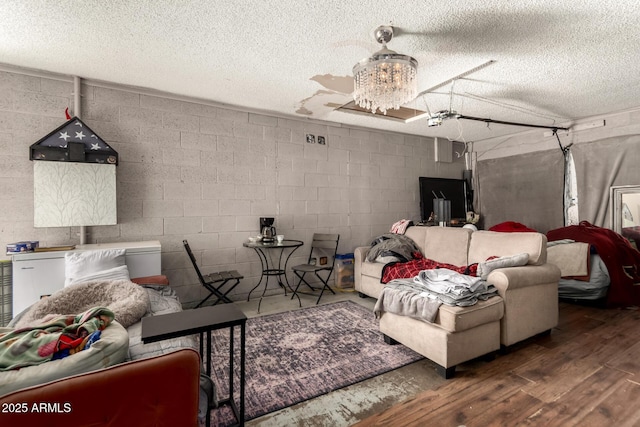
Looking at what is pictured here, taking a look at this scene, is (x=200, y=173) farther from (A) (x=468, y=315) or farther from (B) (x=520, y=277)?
(B) (x=520, y=277)

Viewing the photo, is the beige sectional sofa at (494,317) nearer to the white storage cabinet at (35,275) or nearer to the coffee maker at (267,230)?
the coffee maker at (267,230)

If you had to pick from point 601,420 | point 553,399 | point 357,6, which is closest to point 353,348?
point 553,399

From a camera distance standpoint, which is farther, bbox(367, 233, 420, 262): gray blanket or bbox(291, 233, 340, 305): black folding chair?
bbox(291, 233, 340, 305): black folding chair

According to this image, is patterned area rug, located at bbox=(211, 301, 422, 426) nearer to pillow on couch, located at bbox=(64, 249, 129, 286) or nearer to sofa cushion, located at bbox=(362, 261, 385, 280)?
sofa cushion, located at bbox=(362, 261, 385, 280)

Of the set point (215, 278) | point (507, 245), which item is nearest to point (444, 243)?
point (507, 245)

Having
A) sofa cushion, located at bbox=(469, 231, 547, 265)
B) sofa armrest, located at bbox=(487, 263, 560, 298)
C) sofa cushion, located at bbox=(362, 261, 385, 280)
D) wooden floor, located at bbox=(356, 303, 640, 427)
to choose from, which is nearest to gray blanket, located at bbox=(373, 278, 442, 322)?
wooden floor, located at bbox=(356, 303, 640, 427)

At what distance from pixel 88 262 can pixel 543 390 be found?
3.66m

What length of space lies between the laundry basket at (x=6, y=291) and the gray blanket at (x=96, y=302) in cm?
88

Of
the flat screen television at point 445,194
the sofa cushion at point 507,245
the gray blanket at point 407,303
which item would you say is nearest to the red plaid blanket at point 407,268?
the sofa cushion at point 507,245

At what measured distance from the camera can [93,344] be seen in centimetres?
105

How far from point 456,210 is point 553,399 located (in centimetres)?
449

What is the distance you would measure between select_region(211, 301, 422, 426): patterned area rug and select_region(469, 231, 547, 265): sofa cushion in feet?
4.50

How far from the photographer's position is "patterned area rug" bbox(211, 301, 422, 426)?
194 cm

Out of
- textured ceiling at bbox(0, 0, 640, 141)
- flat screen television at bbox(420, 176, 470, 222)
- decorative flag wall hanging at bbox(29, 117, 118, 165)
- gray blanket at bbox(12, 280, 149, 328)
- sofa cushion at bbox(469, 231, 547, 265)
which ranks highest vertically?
textured ceiling at bbox(0, 0, 640, 141)
